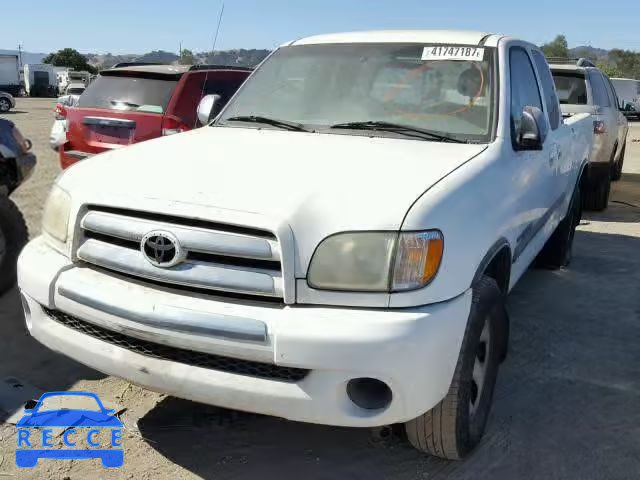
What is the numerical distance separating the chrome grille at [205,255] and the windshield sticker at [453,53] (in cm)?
192

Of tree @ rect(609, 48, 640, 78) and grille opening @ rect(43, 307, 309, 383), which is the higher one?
tree @ rect(609, 48, 640, 78)

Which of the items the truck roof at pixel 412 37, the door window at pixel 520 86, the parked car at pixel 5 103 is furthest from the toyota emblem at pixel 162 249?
the parked car at pixel 5 103

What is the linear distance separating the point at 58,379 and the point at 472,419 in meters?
2.17

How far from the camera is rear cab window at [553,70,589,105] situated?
832cm

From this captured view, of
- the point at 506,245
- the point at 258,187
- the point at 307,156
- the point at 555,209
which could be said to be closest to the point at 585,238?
the point at 555,209

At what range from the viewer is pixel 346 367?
7.34ft

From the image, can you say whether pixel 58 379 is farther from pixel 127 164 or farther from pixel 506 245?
pixel 506 245

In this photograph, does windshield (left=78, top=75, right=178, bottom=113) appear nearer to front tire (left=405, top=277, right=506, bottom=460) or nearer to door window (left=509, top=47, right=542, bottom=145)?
door window (left=509, top=47, right=542, bottom=145)

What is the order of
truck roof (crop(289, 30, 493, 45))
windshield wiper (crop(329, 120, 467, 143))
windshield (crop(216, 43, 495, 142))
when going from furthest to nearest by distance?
truck roof (crop(289, 30, 493, 45))
windshield (crop(216, 43, 495, 142))
windshield wiper (crop(329, 120, 467, 143))

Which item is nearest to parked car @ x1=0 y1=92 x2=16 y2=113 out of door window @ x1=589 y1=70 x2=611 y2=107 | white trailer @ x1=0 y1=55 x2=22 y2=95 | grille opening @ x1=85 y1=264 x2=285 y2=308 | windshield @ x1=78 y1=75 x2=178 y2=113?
white trailer @ x1=0 y1=55 x2=22 y2=95

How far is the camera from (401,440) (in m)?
3.04

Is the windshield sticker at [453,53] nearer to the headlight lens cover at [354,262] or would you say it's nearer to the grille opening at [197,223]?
the headlight lens cover at [354,262]

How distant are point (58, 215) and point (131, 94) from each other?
15.0 ft

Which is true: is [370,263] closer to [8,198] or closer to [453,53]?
[453,53]
